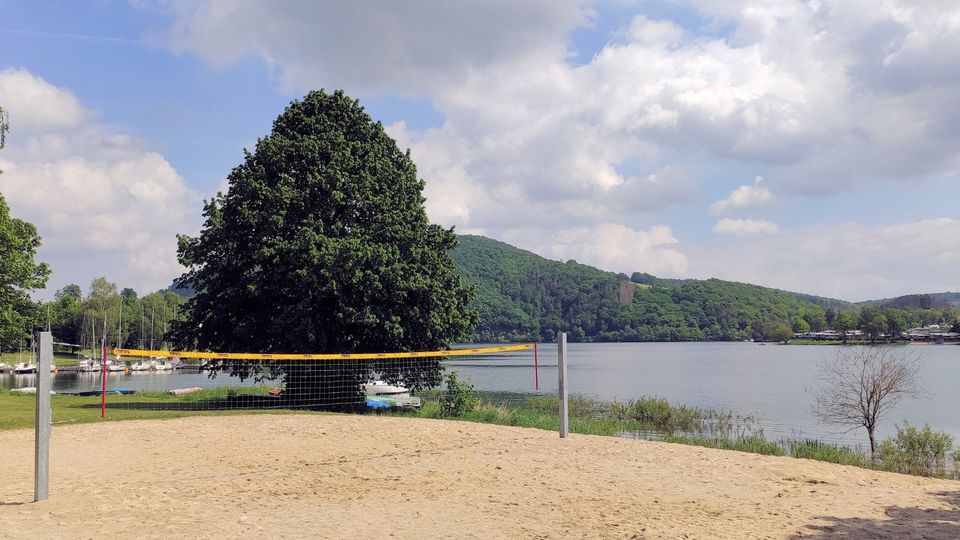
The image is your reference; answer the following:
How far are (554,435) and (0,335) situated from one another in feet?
90.5

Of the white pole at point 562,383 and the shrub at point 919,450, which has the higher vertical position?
the white pole at point 562,383

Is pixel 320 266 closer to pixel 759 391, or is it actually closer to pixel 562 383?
pixel 562 383

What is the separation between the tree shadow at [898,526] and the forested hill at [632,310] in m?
134

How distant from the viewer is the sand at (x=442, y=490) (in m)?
6.98

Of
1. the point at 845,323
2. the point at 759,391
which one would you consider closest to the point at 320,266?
the point at 759,391

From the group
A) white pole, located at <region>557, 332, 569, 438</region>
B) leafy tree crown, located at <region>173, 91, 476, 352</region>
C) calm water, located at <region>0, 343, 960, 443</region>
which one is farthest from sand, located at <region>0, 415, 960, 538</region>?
calm water, located at <region>0, 343, 960, 443</region>

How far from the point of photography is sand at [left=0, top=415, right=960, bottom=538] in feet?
22.9

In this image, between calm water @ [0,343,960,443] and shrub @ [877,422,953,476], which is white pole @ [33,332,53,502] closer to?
shrub @ [877,422,953,476]

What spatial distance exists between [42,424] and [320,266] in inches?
446

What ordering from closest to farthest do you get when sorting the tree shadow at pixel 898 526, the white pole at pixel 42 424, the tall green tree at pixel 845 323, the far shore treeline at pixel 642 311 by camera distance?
the tree shadow at pixel 898 526 < the white pole at pixel 42 424 < the tall green tree at pixel 845 323 < the far shore treeline at pixel 642 311

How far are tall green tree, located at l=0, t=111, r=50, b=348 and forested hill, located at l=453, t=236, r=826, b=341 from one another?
11123 centimetres

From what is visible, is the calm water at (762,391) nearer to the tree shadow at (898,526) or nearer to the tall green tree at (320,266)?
the tall green tree at (320,266)

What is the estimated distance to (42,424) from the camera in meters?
8.33

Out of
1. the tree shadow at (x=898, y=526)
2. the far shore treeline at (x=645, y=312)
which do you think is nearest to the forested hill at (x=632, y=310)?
the far shore treeline at (x=645, y=312)
